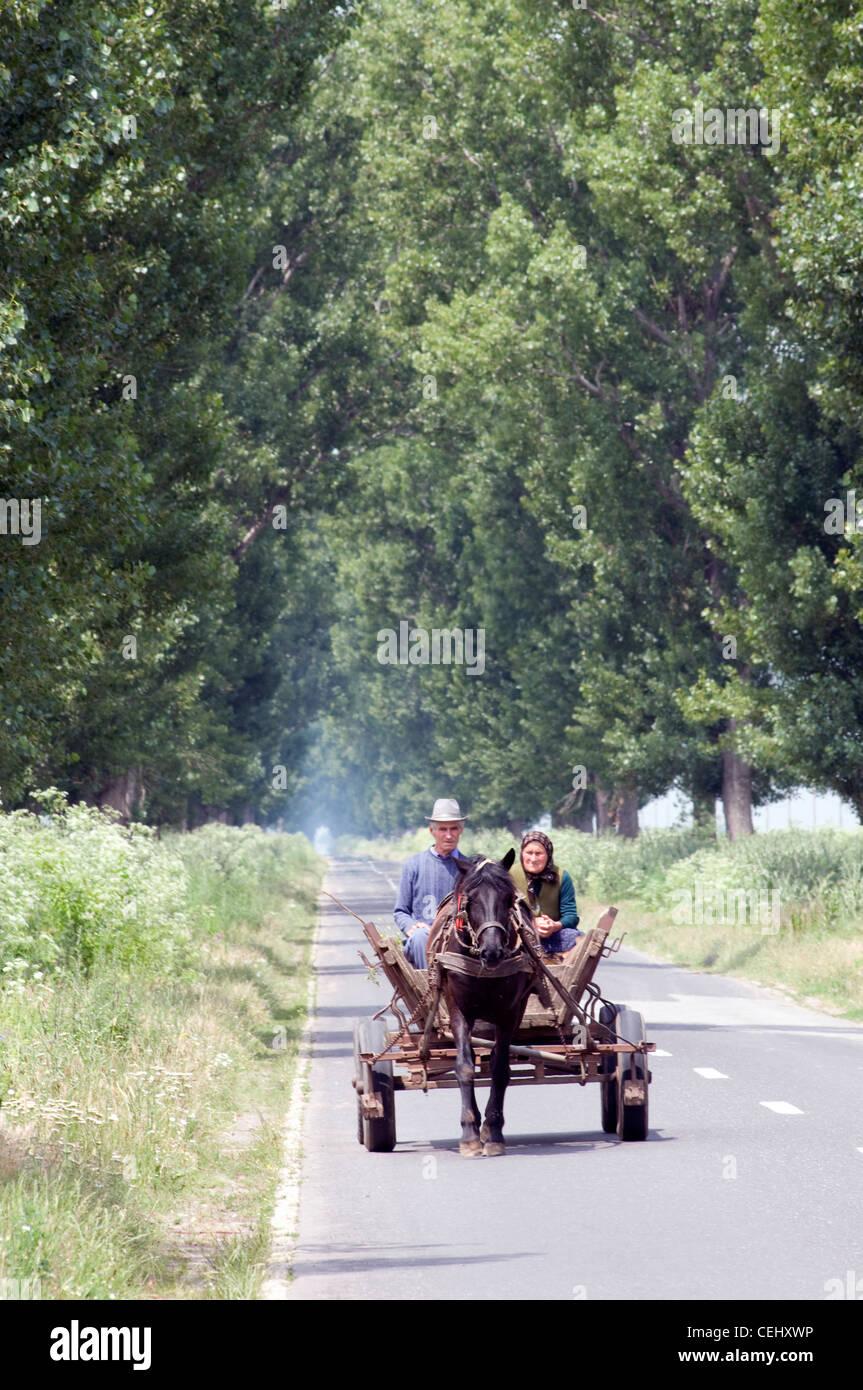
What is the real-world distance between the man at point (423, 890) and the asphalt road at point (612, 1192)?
1.40 meters

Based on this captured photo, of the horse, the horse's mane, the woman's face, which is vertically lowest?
the horse

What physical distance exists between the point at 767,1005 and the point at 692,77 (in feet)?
59.9

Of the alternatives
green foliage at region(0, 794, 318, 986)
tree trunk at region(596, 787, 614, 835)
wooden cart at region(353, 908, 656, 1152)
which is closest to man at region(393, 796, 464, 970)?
wooden cart at region(353, 908, 656, 1152)

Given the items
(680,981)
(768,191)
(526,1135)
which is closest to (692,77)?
(768,191)

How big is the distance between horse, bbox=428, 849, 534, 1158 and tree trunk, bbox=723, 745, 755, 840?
2792 cm

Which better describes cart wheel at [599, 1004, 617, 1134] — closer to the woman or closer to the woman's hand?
the woman

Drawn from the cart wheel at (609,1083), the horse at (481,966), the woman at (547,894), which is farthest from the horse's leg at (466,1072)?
the woman at (547,894)


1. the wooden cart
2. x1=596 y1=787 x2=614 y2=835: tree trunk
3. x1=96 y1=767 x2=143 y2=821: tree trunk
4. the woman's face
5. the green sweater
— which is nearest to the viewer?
the wooden cart

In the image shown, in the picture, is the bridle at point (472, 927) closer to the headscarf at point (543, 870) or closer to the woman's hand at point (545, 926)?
the headscarf at point (543, 870)

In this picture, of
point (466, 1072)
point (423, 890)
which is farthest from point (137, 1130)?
point (423, 890)

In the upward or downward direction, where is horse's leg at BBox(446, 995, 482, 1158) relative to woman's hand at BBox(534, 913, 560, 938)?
downward

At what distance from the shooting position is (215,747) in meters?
47.6

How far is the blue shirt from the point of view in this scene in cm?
1276
